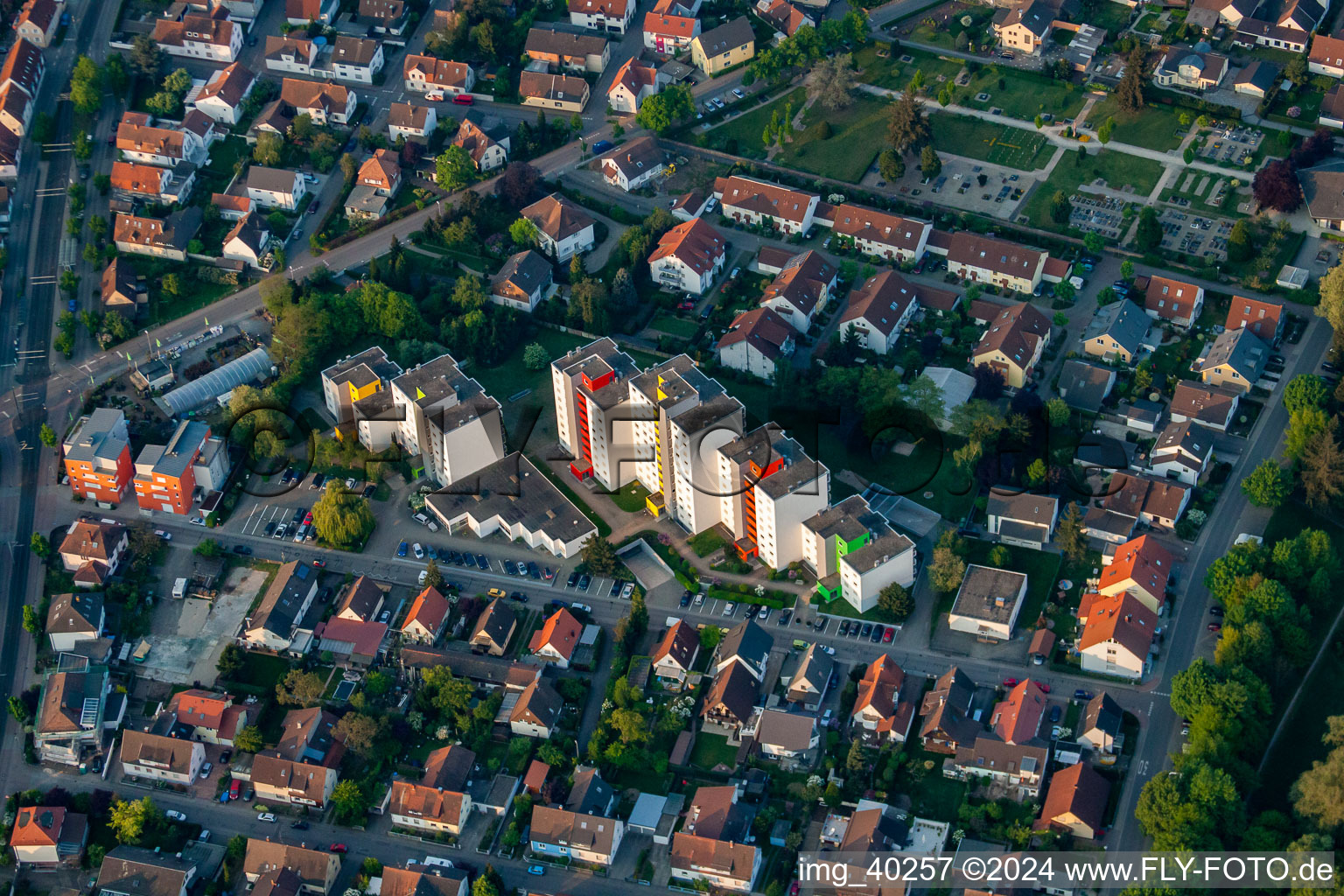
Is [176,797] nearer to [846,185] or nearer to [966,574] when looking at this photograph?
[966,574]

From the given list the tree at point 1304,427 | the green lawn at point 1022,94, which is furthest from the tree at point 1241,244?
the green lawn at point 1022,94

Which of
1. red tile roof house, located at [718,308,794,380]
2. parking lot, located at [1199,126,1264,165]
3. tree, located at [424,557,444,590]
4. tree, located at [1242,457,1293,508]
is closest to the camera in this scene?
tree, located at [424,557,444,590]

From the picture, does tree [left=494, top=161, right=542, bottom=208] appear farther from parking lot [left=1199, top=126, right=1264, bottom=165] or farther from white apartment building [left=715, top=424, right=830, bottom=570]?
parking lot [left=1199, top=126, right=1264, bottom=165]

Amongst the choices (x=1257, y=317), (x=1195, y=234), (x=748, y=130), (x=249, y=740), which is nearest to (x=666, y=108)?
(x=748, y=130)

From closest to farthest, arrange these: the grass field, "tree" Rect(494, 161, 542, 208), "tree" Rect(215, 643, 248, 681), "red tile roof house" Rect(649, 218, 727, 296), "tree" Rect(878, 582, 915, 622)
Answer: "tree" Rect(215, 643, 248, 681)
"tree" Rect(878, 582, 915, 622)
"red tile roof house" Rect(649, 218, 727, 296)
"tree" Rect(494, 161, 542, 208)
the grass field

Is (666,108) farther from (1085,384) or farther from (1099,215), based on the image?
(1085,384)

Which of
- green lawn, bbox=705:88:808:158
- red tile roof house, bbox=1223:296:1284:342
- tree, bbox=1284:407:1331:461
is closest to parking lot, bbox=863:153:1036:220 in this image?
green lawn, bbox=705:88:808:158

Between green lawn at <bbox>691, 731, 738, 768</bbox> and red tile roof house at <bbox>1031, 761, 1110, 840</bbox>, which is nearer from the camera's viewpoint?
red tile roof house at <bbox>1031, 761, 1110, 840</bbox>

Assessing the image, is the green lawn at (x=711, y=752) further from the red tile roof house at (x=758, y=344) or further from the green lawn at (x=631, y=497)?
the red tile roof house at (x=758, y=344)
